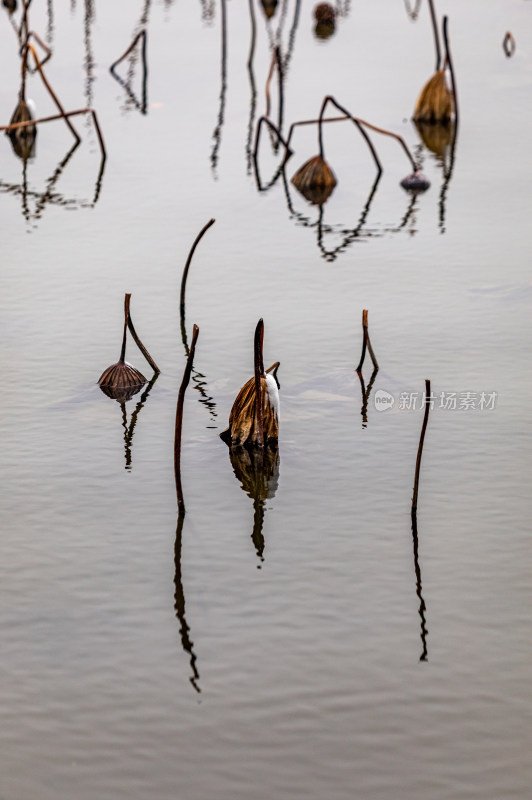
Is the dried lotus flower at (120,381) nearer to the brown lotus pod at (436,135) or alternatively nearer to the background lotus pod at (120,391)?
the background lotus pod at (120,391)

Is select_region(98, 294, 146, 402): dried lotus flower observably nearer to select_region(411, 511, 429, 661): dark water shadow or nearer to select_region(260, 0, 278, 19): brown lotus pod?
select_region(411, 511, 429, 661): dark water shadow

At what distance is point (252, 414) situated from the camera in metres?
5.81

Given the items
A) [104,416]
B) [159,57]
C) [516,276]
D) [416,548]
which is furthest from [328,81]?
[416,548]

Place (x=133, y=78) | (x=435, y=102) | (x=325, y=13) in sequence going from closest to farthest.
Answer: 1. (x=435, y=102)
2. (x=133, y=78)
3. (x=325, y=13)

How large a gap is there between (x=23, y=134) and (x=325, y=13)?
774cm

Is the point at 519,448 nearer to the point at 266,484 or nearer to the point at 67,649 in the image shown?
the point at 266,484

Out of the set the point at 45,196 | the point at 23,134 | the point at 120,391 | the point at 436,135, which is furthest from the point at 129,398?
the point at 436,135

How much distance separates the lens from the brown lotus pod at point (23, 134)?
12.2 metres

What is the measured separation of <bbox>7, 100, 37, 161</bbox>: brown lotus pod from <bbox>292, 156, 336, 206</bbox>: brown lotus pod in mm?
2989

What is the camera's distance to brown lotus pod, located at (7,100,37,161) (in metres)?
12.2

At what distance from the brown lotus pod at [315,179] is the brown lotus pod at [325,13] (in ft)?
28.3

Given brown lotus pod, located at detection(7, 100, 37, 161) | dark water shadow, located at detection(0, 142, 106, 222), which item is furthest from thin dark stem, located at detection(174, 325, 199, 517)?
brown lotus pod, located at detection(7, 100, 37, 161)

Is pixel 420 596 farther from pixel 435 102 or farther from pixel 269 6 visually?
pixel 269 6

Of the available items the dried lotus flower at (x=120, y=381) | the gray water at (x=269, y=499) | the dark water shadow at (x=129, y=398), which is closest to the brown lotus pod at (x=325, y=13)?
the gray water at (x=269, y=499)
